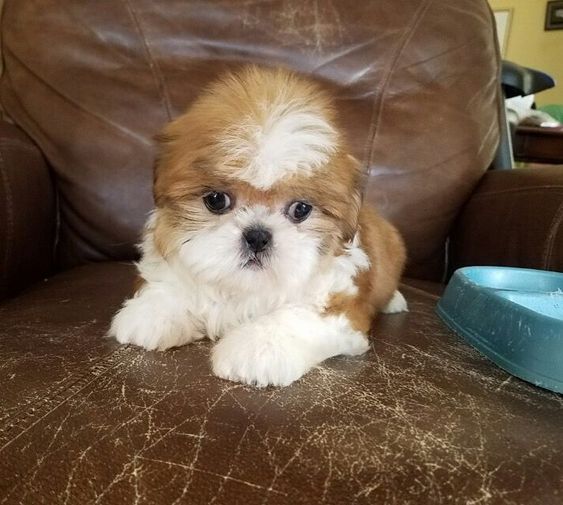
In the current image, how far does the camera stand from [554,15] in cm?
478

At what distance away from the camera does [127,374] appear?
1.17 metres

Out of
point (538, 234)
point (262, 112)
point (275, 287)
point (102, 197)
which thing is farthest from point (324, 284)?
point (102, 197)

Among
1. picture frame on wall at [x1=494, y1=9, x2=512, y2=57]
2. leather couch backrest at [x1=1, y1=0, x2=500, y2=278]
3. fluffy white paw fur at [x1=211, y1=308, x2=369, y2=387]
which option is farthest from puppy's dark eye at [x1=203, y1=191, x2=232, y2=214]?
picture frame on wall at [x1=494, y1=9, x2=512, y2=57]

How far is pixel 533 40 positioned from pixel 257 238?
14.7 ft

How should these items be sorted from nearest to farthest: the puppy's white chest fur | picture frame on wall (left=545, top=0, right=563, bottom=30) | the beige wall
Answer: the puppy's white chest fur
picture frame on wall (left=545, top=0, right=563, bottom=30)
the beige wall

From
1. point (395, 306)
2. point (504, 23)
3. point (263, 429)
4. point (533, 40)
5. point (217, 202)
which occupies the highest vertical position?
point (504, 23)

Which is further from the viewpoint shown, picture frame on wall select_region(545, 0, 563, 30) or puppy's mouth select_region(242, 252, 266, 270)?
picture frame on wall select_region(545, 0, 563, 30)

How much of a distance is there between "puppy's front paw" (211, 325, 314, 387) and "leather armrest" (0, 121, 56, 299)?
768 mm

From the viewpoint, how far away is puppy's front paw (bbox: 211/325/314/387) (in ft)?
3.79

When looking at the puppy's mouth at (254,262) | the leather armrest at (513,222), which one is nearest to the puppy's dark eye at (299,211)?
the puppy's mouth at (254,262)

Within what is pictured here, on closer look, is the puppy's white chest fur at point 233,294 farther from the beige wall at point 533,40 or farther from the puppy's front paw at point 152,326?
the beige wall at point 533,40

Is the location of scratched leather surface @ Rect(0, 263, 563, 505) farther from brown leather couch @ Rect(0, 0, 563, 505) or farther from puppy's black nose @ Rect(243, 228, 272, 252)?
puppy's black nose @ Rect(243, 228, 272, 252)

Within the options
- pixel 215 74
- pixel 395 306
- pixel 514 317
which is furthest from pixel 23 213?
pixel 514 317

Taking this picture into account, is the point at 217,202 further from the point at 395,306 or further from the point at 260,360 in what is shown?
the point at 395,306
